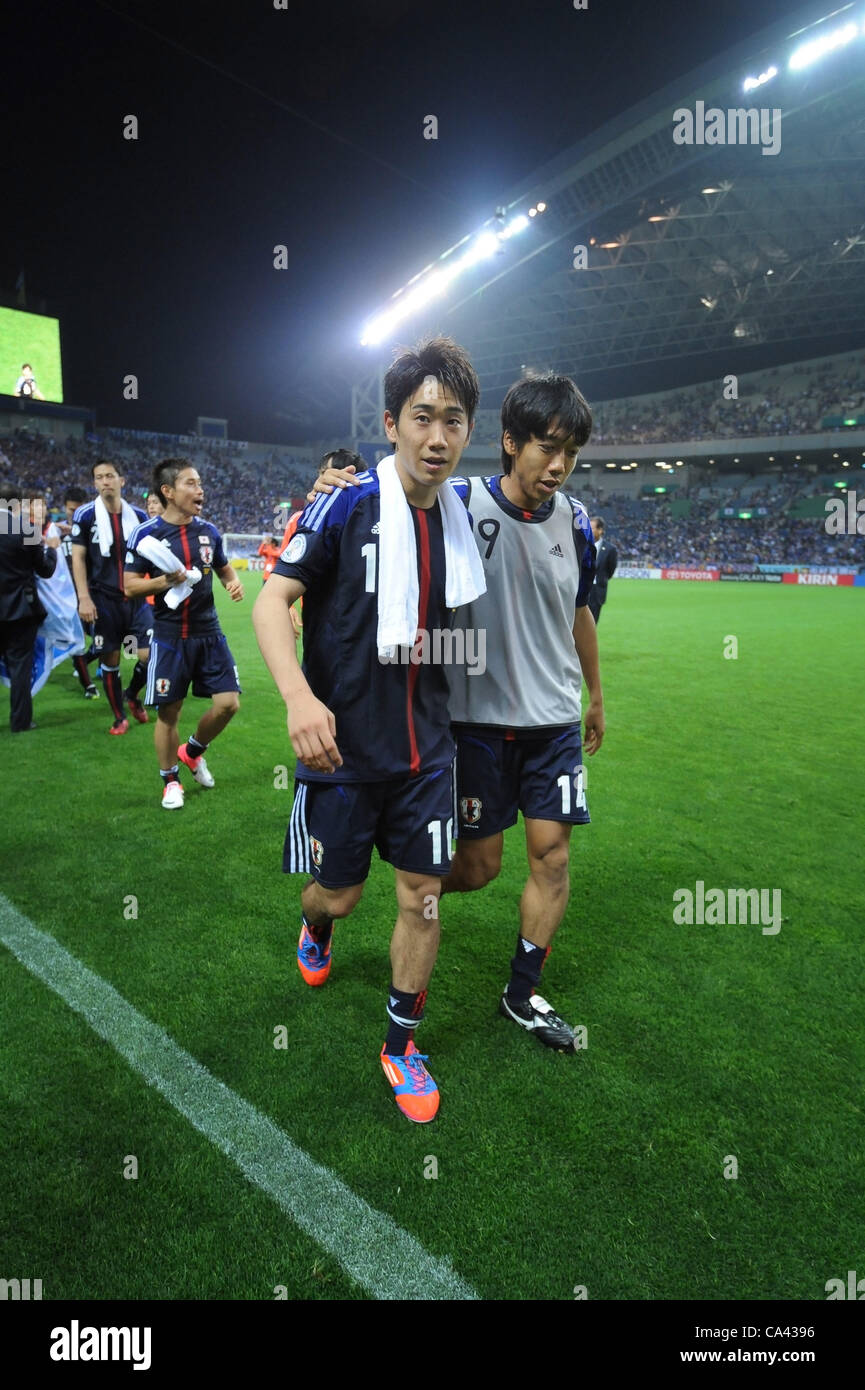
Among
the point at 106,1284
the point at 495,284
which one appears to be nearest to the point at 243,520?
the point at 495,284

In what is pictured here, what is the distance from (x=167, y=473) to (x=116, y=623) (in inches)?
107

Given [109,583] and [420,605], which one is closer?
[420,605]

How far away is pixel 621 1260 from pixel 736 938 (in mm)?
1899

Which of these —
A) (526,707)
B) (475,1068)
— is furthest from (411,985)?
(526,707)

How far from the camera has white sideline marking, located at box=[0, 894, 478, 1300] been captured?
178 centimetres

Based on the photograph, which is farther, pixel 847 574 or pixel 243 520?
pixel 243 520

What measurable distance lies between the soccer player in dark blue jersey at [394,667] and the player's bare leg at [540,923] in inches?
18.4

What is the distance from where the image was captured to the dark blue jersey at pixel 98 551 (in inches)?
264

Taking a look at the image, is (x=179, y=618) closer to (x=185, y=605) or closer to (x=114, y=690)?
(x=185, y=605)

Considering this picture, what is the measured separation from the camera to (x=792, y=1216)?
1.96m

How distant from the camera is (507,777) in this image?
270 cm

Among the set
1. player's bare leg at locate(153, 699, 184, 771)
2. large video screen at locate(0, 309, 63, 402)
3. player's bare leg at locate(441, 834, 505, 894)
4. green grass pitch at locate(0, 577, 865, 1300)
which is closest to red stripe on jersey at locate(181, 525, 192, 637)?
player's bare leg at locate(153, 699, 184, 771)

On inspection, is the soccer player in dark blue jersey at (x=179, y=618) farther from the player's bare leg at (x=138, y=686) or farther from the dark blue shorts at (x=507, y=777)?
the dark blue shorts at (x=507, y=777)

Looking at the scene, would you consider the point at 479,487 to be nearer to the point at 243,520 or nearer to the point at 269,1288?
the point at 269,1288
